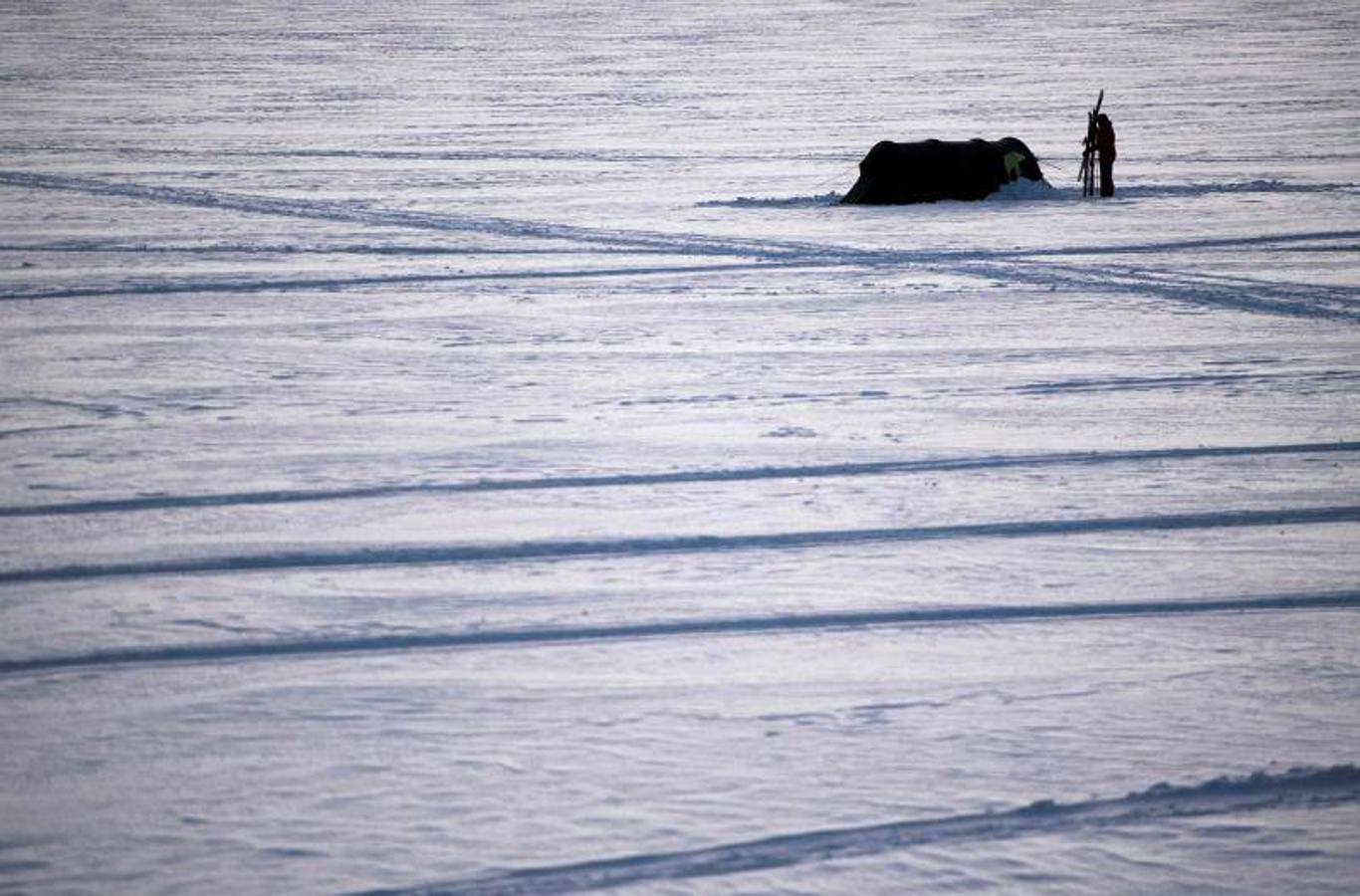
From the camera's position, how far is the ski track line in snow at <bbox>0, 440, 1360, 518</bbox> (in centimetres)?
374

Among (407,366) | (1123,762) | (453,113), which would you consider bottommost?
(1123,762)

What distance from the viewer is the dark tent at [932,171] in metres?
8.38

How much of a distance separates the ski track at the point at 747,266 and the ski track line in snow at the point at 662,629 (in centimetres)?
275

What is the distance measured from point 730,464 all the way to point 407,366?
130 centimetres

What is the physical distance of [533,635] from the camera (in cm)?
302

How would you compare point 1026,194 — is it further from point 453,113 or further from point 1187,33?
point 1187,33

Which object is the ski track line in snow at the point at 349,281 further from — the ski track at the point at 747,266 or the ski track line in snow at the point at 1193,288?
the ski track line in snow at the point at 1193,288

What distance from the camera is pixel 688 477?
3.93 meters

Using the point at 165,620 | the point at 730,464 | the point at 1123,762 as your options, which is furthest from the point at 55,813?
the point at 730,464

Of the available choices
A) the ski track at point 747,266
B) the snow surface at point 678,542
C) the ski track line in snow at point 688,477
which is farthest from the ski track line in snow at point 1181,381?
the ski track at point 747,266

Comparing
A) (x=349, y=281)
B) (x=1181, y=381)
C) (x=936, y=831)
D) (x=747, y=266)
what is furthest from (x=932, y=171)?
(x=936, y=831)

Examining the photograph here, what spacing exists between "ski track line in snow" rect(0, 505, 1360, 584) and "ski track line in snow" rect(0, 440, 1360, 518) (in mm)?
356

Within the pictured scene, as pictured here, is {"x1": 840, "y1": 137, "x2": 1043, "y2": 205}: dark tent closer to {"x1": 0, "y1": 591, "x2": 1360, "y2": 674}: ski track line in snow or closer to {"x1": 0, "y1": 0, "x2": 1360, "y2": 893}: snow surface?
{"x1": 0, "y1": 0, "x2": 1360, "y2": 893}: snow surface

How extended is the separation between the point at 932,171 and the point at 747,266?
2060mm
